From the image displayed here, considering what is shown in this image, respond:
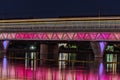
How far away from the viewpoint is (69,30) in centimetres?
7456

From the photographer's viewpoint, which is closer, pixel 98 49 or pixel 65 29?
pixel 98 49

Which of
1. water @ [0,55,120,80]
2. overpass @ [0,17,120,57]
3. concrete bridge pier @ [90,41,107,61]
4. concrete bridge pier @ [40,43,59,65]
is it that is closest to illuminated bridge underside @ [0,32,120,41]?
overpass @ [0,17,120,57]

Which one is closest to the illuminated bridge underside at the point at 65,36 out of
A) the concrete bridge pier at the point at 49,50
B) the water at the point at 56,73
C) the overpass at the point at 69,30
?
the overpass at the point at 69,30

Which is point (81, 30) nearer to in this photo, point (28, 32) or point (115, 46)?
point (28, 32)

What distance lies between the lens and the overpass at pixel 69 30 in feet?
230

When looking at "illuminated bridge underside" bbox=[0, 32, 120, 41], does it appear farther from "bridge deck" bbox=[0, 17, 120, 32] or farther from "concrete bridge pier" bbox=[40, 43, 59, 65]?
"concrete bridge pier" bbox=[40, 43, 59, 65]

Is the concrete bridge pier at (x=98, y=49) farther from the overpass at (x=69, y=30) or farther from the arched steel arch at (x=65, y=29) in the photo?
the arched steel arch at (x=65, y=29)

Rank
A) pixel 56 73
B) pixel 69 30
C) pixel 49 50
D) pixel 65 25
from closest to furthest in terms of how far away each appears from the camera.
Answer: pixel 56 73
pixel 69 30
pixel 65 25
pixel 49 50

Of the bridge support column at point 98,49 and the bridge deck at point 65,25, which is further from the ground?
the bridge deck at point 65,25

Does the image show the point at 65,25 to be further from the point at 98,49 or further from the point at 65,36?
the point at 98,49

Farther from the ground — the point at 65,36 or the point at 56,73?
the point at 65,36

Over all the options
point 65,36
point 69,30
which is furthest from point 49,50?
point 69,30

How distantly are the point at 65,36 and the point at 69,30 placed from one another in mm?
1268

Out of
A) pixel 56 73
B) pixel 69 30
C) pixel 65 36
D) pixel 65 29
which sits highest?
pixel 65 29
